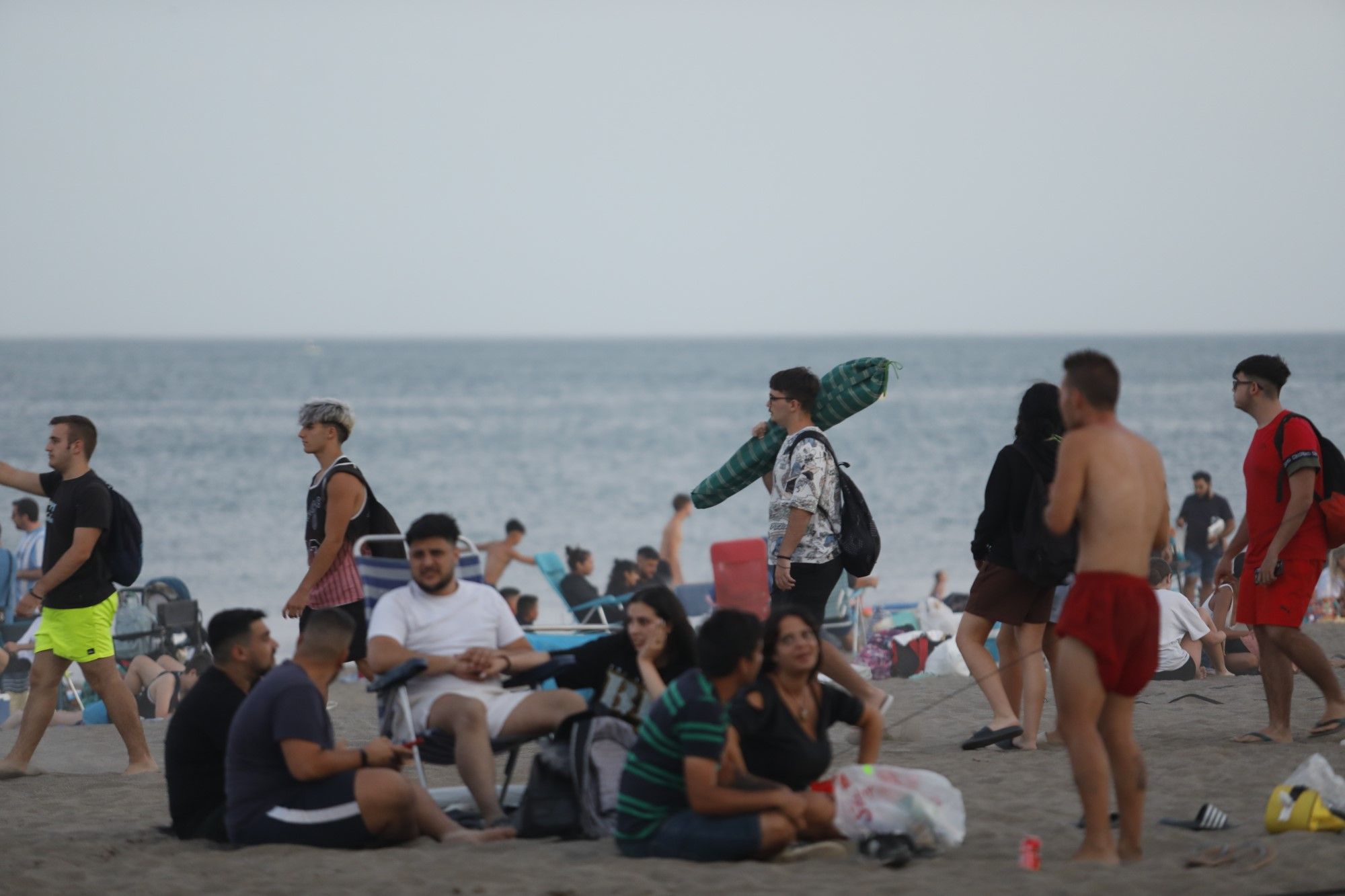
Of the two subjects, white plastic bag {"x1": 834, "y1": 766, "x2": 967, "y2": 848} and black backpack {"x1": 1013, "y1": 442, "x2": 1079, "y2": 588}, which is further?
black backpack {"x1": 1013, "y1": 442, "x2": 1079, "y2": 588}

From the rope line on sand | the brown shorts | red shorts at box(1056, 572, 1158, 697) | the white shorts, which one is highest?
red shorts at box(1056, 572, 1158, 697)

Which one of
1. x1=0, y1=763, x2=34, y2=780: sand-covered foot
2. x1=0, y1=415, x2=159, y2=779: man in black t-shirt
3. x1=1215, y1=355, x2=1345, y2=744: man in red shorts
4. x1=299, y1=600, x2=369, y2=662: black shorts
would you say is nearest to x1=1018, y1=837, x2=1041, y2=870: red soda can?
x1=1215, y1=355, x2=1345, y2=744: man in red shorts

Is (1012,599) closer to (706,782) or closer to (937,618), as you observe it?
(706,782)

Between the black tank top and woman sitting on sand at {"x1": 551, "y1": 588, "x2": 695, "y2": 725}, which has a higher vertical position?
the black tank top

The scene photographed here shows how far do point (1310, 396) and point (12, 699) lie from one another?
180ft

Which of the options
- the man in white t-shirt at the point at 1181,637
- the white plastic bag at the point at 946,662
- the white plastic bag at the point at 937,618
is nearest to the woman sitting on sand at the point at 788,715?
the man in white t-shirt at the point at 1181,637

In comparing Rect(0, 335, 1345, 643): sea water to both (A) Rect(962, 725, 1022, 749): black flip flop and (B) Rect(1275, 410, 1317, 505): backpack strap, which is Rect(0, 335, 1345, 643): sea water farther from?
(B) Rect(1275, 410, 1317, 505): backpack strap

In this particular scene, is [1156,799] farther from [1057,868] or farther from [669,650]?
[669,650]

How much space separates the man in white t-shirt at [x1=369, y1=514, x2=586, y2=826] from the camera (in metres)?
4.48

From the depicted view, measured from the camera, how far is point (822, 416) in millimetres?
5918

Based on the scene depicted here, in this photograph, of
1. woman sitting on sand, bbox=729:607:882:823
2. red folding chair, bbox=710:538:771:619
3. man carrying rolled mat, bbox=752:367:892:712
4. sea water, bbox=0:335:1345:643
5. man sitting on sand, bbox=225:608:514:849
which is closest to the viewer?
woman sitting on sand, bbox=729:607:882:823

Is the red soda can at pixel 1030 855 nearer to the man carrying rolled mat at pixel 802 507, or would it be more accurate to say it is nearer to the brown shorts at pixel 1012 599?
the man carrying rolled mat at pixel 802 507

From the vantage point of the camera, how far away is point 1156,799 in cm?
479

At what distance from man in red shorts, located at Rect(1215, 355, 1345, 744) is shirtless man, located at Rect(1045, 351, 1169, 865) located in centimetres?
187
